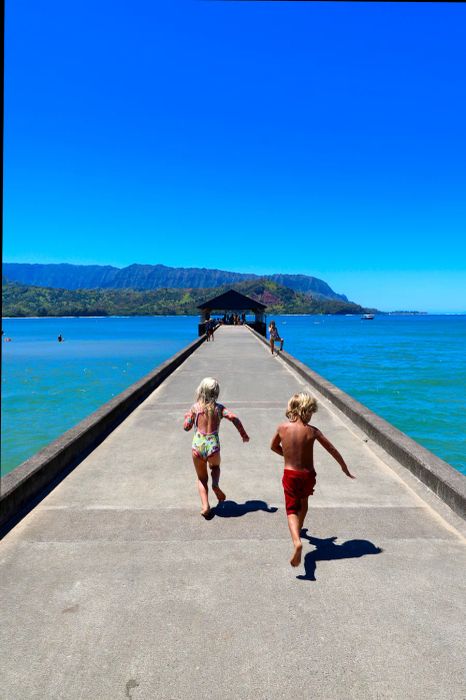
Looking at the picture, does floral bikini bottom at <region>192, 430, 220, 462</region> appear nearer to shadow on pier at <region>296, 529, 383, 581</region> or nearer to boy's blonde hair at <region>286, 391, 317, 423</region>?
boy's blonde hair at <region>286, 391, 317, 423</region>

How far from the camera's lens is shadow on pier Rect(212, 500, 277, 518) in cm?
559

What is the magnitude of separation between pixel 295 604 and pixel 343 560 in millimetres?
845

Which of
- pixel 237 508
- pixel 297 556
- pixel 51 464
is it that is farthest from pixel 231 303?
pixel 297 556

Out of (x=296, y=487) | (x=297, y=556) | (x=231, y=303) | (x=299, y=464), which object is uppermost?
(x=231, y=303)

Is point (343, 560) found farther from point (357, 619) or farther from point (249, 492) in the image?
point (249, 492)

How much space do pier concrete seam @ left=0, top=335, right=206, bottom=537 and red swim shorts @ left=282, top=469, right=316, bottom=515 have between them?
274cm

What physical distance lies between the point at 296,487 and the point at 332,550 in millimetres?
750

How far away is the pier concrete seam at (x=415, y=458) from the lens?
19.0 feet

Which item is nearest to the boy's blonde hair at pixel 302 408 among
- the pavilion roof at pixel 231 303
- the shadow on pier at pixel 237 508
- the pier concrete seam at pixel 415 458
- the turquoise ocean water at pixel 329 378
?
the shadow on pier at pixel 237 508

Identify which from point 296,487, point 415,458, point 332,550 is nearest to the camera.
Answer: point 296,487

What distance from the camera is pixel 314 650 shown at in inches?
130

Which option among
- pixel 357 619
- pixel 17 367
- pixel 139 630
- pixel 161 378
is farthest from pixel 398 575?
pixel 17 367

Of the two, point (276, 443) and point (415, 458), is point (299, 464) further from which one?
point (415, 458)

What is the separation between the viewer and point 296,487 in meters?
4.45
